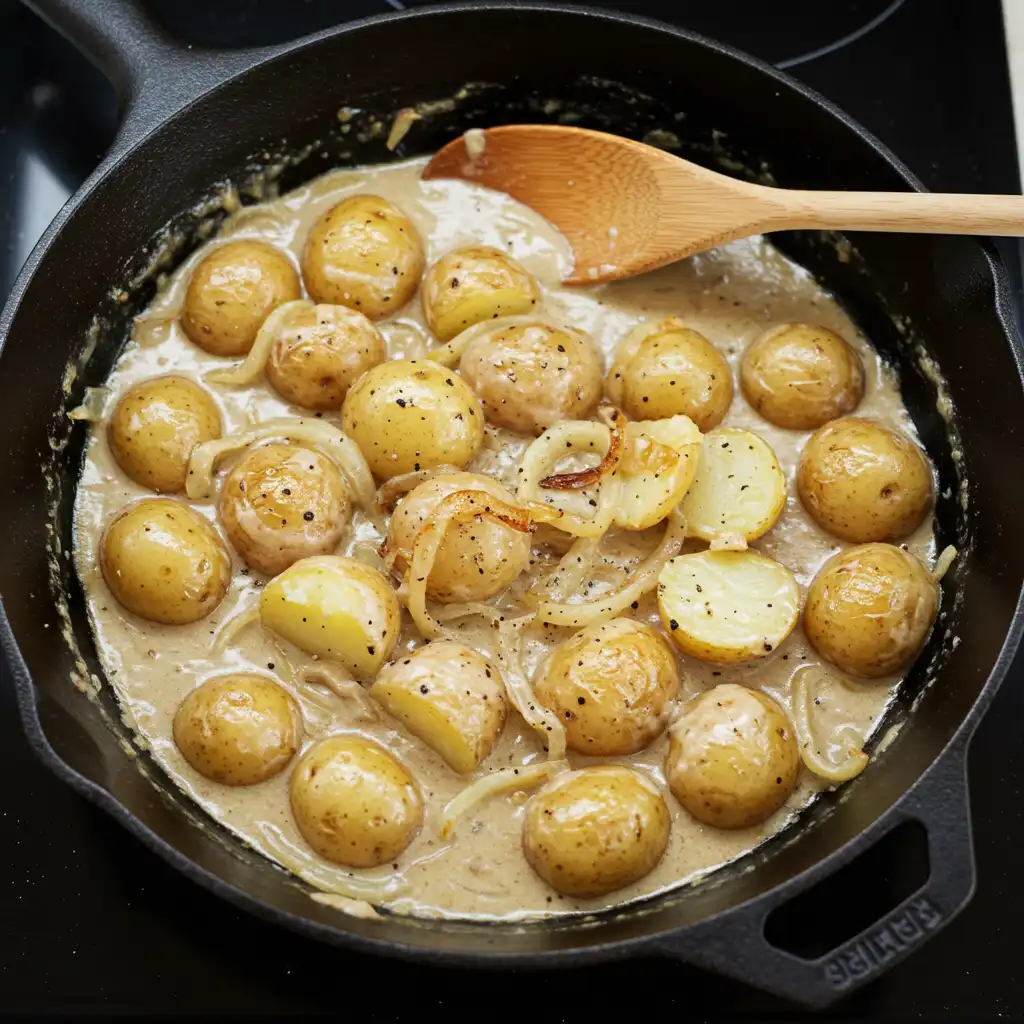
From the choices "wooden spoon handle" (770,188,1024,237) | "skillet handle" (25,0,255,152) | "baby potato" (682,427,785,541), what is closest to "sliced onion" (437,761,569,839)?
"baby potato" (682,427,785,541)

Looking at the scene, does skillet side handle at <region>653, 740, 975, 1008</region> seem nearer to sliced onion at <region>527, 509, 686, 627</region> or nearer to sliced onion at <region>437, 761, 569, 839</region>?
sliced onion at <region>437, 761, 569, 839</region>

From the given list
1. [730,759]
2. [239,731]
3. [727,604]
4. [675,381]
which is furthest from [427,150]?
[730,759]

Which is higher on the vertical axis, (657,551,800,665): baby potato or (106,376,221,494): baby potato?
(657,551,800,665): baby potato

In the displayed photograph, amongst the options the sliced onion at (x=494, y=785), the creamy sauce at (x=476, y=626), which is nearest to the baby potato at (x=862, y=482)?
the creamy sauce at (x=476, y=626)

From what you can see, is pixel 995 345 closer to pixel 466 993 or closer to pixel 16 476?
pixel 466 993

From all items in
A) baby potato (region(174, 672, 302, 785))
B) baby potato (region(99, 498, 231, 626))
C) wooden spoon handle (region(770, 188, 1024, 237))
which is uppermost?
wooden spoon handle (region(770, 188, 1024, 237))

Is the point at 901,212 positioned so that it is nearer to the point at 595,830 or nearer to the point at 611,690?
the point at 611,690
